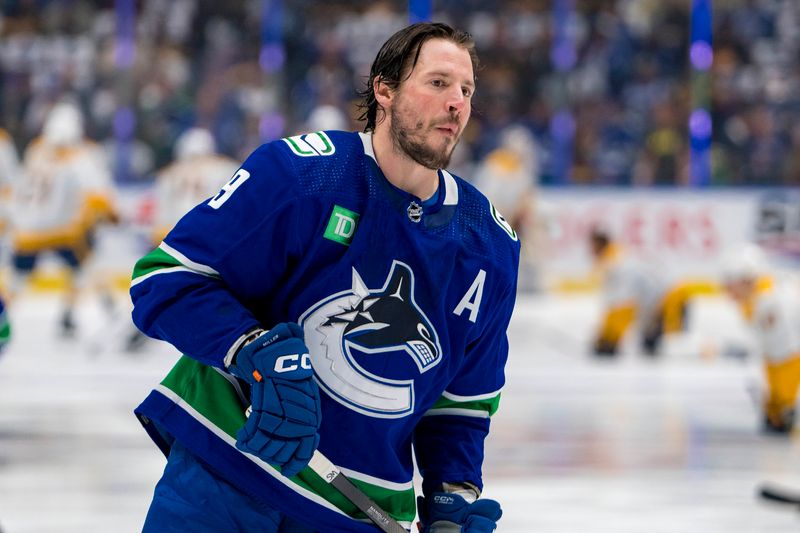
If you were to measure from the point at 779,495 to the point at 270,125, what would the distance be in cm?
777

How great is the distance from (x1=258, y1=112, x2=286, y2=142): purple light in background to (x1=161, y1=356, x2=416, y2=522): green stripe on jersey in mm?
9854

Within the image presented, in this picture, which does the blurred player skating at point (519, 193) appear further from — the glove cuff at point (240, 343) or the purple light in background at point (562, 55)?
the glove cuff at point (240, 343)

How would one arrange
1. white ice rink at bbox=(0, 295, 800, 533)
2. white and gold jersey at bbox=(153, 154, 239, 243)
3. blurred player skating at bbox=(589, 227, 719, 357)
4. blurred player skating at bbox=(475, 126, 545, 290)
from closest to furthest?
white ice rink at bbox=(0, 295, 800, 533), blurred player skating at bbox=(589, 227, 719, 357), white and gold jersey at bbox=(153, 154, 239, 243), blurred player skating at bbox=(475, 126, 545, 290)

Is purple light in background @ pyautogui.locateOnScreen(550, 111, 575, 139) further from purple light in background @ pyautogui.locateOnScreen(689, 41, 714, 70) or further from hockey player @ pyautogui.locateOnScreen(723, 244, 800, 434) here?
hockey player @ pyautogui.locateOnScreen(723, 244, 800, 434)

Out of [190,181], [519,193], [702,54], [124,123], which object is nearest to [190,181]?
[190,181]

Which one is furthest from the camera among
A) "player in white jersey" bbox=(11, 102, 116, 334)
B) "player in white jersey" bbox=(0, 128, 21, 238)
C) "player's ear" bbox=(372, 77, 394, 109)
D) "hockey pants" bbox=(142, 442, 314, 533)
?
"player in white jersey" bbox=(11, 102, 116, 334)

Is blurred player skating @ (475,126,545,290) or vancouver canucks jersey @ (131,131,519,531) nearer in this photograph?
vancouver canucks jersey @ (131,131,519,531)

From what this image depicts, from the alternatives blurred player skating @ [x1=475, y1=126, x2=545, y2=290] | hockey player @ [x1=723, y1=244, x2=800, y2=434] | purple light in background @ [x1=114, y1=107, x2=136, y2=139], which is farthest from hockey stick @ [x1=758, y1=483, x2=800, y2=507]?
purple light in background @ [x1=114, y1=107, x2=136, y2=139]

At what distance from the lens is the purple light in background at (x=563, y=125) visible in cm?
1220

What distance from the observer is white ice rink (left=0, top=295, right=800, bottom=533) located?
447 cm

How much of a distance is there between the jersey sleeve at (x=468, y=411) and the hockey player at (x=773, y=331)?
15.2 feet

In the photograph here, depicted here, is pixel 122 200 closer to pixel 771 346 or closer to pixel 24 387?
pixel 24 387

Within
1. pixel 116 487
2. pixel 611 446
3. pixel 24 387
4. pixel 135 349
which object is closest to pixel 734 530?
pixel 611 446

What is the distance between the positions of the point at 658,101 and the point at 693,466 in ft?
24.2
